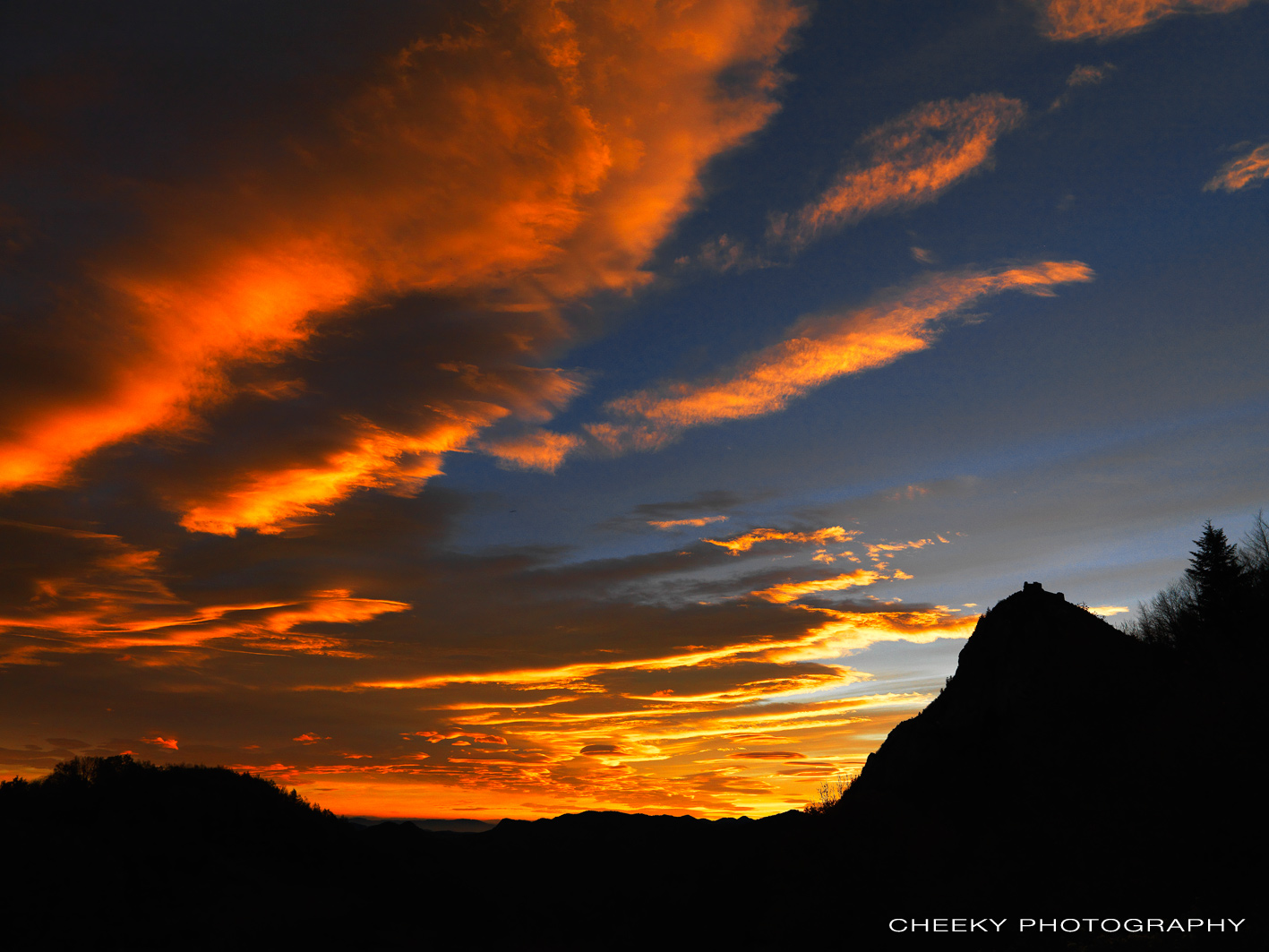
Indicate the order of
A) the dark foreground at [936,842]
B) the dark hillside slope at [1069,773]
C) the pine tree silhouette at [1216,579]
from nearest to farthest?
the dark foreground at [936,842] < the dark hillside slope at [1069,773] < the pine tree silhouette at [1216,579]

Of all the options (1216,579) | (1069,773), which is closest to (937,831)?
Result: (1069,773)

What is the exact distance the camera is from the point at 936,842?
4578 centimetres

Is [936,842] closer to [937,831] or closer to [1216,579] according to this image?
[937,831]

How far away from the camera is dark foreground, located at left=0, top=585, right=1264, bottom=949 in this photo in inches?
1243

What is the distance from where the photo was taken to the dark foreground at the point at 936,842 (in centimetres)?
3158

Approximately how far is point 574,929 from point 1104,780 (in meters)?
59.1

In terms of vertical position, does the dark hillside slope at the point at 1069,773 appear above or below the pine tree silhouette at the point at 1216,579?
below

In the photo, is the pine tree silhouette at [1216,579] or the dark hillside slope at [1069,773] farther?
the pine tree silhouette at [1216,579]

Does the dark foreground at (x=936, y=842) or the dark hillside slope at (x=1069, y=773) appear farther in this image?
the dark hillside slope at (x=1069, y=773)

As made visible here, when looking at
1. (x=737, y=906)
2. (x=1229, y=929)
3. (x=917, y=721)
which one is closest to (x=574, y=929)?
(x=737, y=906)

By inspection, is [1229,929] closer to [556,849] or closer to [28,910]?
[28,910]

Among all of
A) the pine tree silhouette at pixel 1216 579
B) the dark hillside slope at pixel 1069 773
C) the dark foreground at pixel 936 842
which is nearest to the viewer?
the dark foreground at pixel 936 842

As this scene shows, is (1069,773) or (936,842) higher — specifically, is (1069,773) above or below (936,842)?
above

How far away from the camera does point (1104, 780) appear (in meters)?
42.4
